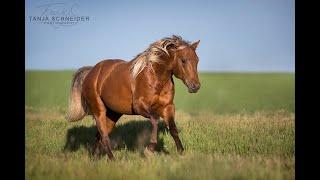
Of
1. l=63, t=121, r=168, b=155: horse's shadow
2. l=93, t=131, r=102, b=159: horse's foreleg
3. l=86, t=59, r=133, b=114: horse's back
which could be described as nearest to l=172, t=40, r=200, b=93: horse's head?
l=86, t=59, r=133, b=114: horse's back

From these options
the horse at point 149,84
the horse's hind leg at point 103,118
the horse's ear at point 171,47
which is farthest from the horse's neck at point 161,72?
the horse's hind leg at point 103,118

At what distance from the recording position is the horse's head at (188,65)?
690 cm

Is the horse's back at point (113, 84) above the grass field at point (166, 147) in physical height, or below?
above

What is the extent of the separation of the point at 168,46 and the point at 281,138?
2.31 metres

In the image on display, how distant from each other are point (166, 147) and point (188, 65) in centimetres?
169

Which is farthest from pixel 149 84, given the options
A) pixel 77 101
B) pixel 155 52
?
pixel 77 101

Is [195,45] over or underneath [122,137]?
over

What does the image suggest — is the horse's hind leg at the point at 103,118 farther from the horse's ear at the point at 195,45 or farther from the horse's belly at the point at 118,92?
the horse's ear at the point at 195,45

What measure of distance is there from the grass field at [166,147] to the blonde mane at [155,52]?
1.32 meters

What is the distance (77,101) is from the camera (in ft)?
27.9

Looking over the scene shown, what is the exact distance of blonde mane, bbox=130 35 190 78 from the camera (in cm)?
718

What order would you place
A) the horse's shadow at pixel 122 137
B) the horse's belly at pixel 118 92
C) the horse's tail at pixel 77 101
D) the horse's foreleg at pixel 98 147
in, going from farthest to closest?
1. the horse's tail at pixel 77 101
2. the horse's shadow at pixel 122 137
3. the horse's foreleg at pixel 98 147
4. the horse's belly at pixel 118 92

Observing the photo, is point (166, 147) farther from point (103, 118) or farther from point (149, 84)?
point (149, 84)
